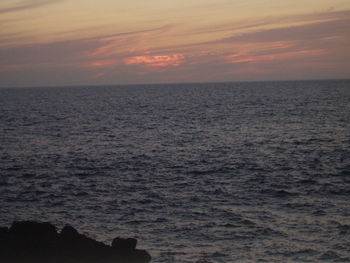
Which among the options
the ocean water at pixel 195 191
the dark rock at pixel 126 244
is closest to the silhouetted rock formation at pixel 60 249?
the dark rock at pixel 126 244

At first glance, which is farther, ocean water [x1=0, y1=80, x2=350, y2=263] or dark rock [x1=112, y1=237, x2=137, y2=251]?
ocean water [x1=0, y1=80, x2=350, y2=263]

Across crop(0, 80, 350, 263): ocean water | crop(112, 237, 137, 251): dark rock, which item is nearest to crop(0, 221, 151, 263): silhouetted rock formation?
crop(112, 237, 137, 251): dark rock

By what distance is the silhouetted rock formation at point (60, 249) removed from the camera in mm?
15648

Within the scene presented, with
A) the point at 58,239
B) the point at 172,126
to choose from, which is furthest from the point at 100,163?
the point at 172,126

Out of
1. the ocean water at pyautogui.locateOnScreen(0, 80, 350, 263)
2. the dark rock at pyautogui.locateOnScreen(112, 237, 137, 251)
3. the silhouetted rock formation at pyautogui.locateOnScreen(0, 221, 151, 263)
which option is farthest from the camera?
the ocean water at pyautogui.locateOnScreen(0, 80, 350, 263)

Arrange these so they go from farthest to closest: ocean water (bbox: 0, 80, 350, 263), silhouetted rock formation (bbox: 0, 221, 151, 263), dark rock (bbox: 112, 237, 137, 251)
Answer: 1. ocean water (bbox: 0, 80, 350, 263)
2. dark rock (bbox: 112, 237, 137, 251)
3. silhouetted rock formation (bbox: 0, 221, 151, 263)

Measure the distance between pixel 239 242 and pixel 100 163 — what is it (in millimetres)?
23109

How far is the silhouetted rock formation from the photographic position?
15648mm

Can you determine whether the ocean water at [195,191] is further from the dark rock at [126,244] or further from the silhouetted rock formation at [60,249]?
the silhouetted rock formation at [60,249]

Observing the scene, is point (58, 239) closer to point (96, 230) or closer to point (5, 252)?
point (5, 252)

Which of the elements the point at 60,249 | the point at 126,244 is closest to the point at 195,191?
the point at 126,244

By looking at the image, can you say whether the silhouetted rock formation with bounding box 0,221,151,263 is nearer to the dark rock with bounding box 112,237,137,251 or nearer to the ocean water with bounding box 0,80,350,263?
the dark rock with bounding box 112,237,137,251

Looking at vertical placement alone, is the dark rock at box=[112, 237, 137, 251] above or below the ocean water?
above

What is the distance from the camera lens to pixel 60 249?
16.0 meters
